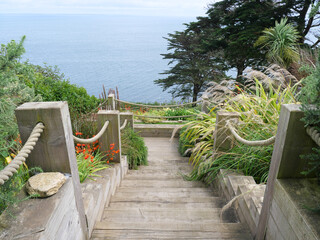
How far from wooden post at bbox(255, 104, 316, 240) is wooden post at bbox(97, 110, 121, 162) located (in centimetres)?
171

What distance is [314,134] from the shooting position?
1.21 meters

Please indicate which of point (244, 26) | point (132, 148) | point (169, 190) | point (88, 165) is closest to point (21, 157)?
point (88, 165)

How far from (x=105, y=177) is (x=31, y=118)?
124cm

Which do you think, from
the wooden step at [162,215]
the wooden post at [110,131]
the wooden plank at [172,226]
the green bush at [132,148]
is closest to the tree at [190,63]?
the green bush at [132,148]

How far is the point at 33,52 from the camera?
331ft

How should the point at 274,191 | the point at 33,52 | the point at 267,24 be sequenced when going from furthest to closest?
the point at 33,52
the point at 267,24
the point at 274,191

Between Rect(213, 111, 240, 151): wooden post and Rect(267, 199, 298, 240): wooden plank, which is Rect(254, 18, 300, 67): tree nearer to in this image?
Rect(213, 111, 240, 151): wooden post

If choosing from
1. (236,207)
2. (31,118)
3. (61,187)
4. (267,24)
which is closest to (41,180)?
(61,187)

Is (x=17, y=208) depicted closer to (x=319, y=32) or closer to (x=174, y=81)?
(x=319, y=32)

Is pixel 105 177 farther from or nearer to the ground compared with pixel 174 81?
farther from the ground

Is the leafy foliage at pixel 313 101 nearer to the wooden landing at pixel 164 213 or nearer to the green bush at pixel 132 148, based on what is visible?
the wooden landing at pixel 164 213

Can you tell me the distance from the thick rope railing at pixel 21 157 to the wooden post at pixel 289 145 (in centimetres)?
136

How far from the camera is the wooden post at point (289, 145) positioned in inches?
52.1

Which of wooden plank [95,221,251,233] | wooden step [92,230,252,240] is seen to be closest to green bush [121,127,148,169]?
wooden plank [95,221,251,233]
